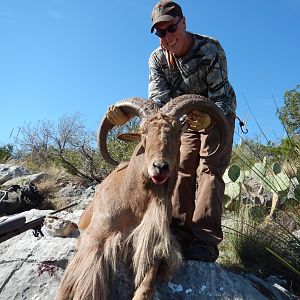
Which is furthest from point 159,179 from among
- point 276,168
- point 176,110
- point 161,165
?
point 276,168

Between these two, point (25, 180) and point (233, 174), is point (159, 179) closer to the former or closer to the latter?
point (233, 174)

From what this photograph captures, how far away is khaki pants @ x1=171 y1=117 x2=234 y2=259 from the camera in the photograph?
4508mm

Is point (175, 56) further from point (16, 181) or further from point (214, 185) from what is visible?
point (16, 181)

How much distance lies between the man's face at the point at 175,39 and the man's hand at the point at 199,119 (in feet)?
2.44

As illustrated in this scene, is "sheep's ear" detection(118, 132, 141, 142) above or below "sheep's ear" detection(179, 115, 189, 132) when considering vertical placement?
below

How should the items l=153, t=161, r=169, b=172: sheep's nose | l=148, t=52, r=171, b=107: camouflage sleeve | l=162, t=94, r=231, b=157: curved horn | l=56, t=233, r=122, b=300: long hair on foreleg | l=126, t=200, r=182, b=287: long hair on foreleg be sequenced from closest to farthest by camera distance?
l=153, t=161, r=169, b=172: sheep's nose < l=56, t=233, r=122, b=300: long hair on foreleg < l=126, t=200, r=182, b=287: long hair on foreleg < l=162, t=94, r=231, b=157: curved horn < l=148, t=52, r=171, b=107: camouflage sleeve

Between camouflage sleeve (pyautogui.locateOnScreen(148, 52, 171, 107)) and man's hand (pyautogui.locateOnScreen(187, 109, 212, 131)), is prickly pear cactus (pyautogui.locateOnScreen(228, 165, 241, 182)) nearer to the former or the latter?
camouflage sleeve (pyautogui.locateOnScreen(148, 52, 171, 107))

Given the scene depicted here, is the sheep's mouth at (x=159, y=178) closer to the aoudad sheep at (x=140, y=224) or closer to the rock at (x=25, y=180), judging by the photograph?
the aoudad sheep at (x=140, y=224)

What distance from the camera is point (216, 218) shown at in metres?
4.52

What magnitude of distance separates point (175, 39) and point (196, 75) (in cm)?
40

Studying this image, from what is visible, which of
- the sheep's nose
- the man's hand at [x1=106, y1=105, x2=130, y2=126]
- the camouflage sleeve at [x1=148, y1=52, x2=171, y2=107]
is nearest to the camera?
the sheep's nose

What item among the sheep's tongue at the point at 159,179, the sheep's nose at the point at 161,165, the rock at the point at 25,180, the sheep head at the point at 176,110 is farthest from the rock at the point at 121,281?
the rock at the point at 25,180

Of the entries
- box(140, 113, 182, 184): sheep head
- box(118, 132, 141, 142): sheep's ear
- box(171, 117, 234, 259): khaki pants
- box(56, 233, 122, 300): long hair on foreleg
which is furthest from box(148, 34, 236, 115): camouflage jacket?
box(56, 233, 122, 300): long hair on foreleg

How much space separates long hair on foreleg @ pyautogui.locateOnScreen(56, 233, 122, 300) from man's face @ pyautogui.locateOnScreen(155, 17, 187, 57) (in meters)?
1.86
